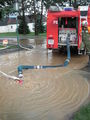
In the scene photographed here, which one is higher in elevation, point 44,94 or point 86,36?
point 86,36

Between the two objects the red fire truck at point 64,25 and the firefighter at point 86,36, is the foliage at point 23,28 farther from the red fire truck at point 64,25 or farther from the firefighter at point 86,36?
the firefighter at point 86,36

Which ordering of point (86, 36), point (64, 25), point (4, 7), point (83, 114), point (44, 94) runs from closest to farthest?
point (83, 114)
point (44, 94)
point (86, 36)
point (4, 7)
point (64, 25)

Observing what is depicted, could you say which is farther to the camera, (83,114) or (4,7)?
(4,7)

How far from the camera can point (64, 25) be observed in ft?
40.5

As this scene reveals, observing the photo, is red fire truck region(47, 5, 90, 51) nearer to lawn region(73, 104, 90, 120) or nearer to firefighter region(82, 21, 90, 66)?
firefighter region(82, 21, 90, 66)

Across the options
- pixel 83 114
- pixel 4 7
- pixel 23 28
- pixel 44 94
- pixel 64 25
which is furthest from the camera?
pixel 23 28

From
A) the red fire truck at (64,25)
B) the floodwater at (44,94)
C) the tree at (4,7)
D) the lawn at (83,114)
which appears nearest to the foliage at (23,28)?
the tree at (4,7)

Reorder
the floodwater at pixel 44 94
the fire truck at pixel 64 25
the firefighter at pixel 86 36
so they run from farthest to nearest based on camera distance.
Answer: the fire truck at pixel 64 25
the firefighter at pixel 86 36
the floodwater at pixel 44 94

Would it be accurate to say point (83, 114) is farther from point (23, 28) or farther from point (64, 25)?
point (23, 28)

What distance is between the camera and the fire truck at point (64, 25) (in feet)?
37.8

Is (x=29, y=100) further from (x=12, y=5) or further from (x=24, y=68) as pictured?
(x=12, y=5)

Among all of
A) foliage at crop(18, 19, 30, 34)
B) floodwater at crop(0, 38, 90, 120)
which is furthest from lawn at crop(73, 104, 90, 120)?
foliage at crop(18, 19, 30, 34)

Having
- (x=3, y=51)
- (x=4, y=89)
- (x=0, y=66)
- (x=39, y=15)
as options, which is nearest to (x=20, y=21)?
(x=39, y=15)

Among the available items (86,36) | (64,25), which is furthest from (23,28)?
(86,36)
